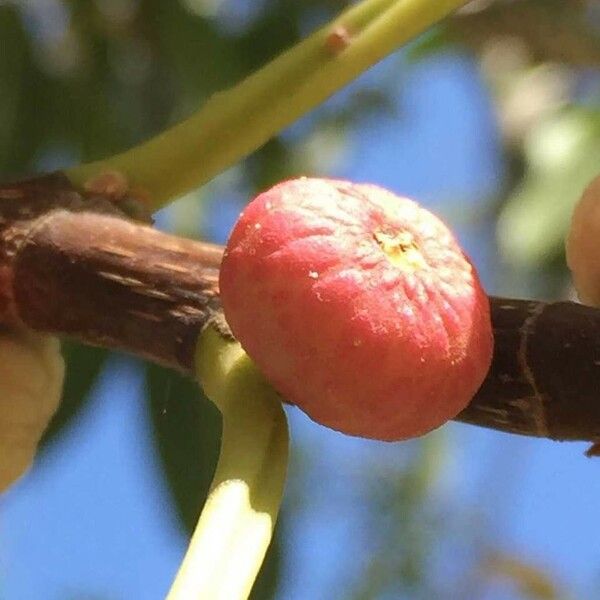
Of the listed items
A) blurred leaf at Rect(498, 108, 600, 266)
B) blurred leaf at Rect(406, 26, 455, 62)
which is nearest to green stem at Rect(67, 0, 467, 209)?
blurred leaf at Rect(498, 108, 600, 266)

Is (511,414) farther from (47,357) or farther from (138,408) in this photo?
(138,408)

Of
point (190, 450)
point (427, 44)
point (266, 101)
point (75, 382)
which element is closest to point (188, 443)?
point (190, 450)

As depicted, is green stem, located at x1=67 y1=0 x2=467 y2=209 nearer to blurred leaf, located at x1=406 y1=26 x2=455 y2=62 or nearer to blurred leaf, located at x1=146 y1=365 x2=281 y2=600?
blurred leaf, located at x1=146 y1=365 x2=281 y2=600

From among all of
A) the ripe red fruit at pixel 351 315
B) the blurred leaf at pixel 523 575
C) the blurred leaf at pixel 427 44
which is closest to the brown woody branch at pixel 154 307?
the ripe red fruit at pixel 351 315

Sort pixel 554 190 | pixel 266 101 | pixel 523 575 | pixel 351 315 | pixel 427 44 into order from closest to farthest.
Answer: pixel 351 315 < pixel 266 101 < pixel 554 190 < pixel 427 44 < pixel 523 575

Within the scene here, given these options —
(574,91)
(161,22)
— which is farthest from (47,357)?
(574,91)

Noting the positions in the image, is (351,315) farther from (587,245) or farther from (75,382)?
(75,382)
